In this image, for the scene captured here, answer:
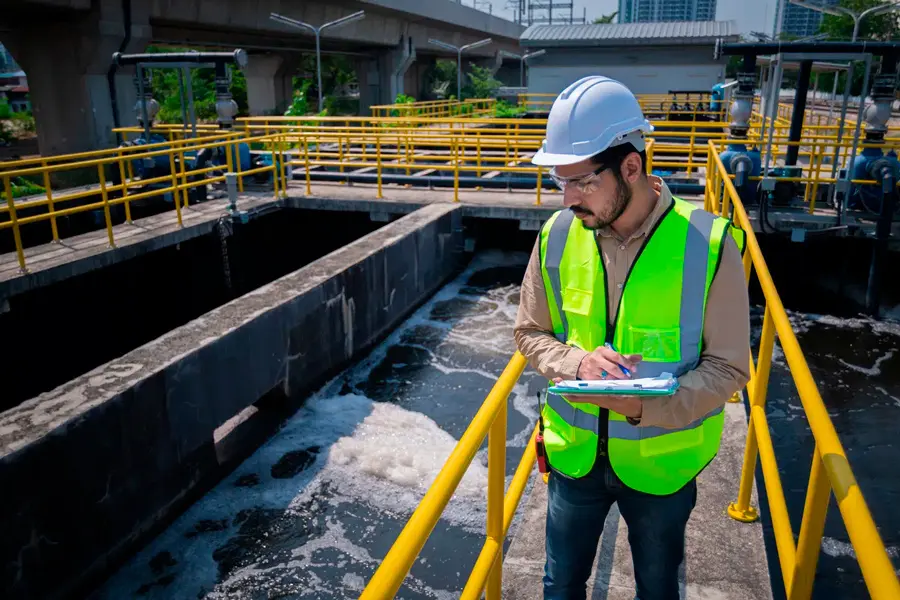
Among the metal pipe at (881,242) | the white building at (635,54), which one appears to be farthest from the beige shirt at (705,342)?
the white building at (635,54)

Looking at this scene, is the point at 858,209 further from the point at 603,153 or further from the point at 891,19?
the point at 891,19

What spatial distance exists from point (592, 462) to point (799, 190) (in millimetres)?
10865

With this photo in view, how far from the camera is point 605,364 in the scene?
162cm

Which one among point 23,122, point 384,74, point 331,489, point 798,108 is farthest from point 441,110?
point 331,489

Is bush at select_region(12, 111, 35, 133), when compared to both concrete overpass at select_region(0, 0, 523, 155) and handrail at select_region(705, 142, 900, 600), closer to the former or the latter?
concrete overpass at select_region(0, 0, 523, 155)

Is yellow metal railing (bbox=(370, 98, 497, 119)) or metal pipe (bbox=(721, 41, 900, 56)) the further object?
yellow metal railing (bbox=(370, 98, 497, 119))

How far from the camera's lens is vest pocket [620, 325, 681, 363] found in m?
1.68

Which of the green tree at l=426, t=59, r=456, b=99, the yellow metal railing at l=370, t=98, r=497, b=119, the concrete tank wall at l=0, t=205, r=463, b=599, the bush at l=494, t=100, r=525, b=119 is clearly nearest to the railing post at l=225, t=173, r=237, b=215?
the concrete tank wall at l=0, t=205, r=463, b=599

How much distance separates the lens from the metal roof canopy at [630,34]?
25594 mm

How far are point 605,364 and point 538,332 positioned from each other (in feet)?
1.21

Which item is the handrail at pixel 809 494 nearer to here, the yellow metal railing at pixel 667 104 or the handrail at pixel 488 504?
the handrail at pixel 488 504

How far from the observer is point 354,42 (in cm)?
2969

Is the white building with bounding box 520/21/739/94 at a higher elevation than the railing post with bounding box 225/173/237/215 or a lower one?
higher

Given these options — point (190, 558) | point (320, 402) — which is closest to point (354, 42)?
point (320, 402)
